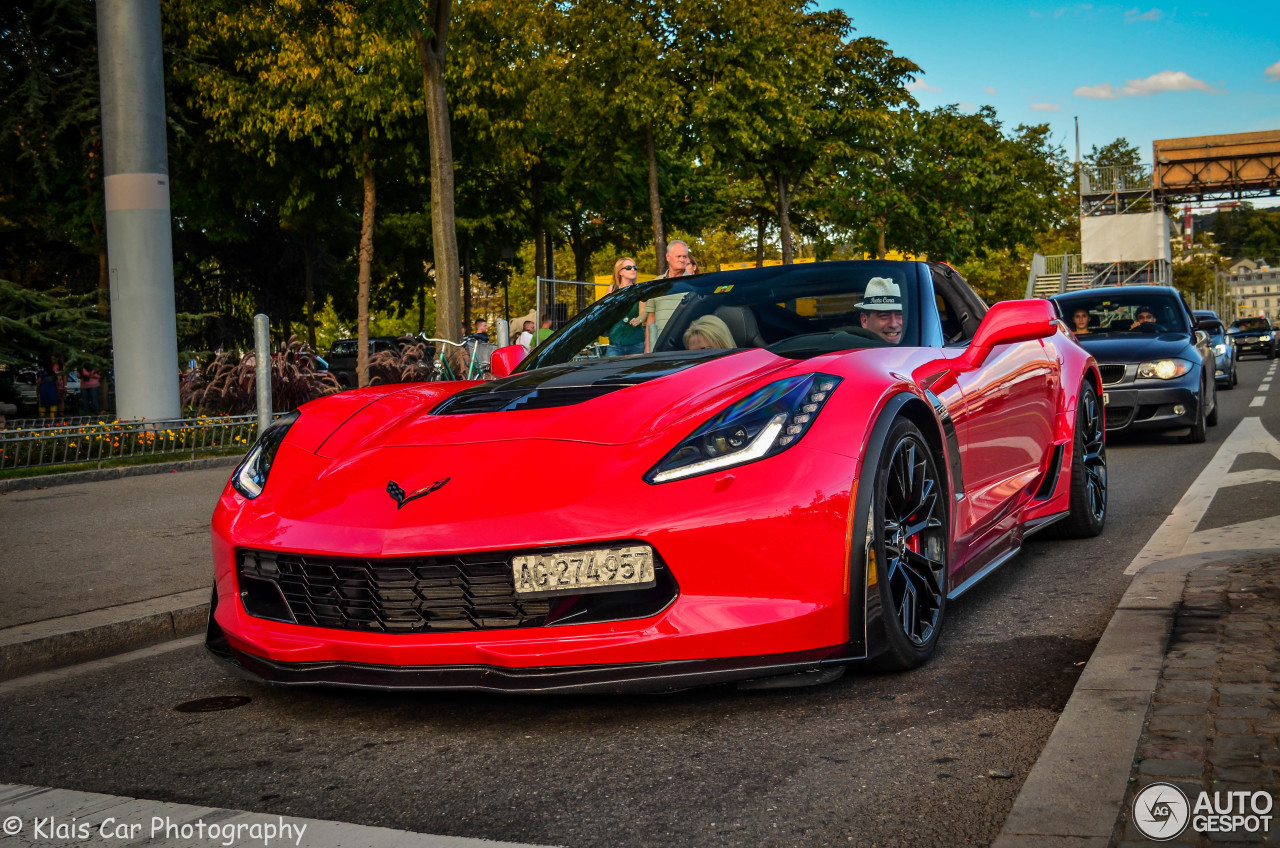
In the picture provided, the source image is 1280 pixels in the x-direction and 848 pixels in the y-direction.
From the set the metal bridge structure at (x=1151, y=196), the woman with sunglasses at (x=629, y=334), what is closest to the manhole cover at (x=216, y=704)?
the woman with sunglasses at (x=629, y=334)

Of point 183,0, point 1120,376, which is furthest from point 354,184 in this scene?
point 1120,376

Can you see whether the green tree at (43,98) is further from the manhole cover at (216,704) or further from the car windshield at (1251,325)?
the car windshield at (1251,325)

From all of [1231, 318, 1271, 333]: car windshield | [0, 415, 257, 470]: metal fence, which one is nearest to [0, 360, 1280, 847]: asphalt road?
[0, 415, 257, 470]: metal fence

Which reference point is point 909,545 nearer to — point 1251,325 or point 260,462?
point 260,462

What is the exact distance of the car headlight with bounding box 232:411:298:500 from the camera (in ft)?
12.6

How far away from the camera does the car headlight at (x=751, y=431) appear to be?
324 centimetres

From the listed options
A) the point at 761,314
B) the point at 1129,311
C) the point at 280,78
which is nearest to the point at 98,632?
the point at 761,314

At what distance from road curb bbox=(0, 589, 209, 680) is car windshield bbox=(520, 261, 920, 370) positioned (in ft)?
6.02

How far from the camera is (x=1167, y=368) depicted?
36.9ft

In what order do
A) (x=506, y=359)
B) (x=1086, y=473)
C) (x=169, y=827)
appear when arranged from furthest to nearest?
1. (x=1086, y=473)
2. (x=506, y=359)
3. (x=169, y=827)

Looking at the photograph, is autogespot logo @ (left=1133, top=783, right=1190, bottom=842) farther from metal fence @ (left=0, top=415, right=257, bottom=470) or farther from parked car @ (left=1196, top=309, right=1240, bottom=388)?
parked car @ (left=1196, top=309, right=1240, bottom=388)

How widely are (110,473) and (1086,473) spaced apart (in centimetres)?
870

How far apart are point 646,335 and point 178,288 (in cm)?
3524

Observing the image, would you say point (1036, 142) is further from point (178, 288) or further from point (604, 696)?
point (604, 696)
